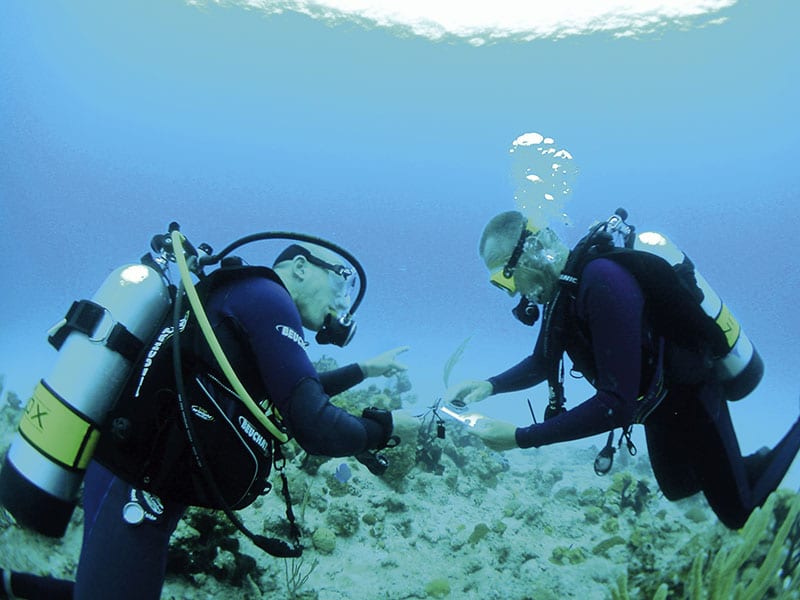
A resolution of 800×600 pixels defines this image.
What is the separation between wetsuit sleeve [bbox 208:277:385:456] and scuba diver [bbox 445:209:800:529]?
1419 millimetres

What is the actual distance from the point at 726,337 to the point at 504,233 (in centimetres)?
206

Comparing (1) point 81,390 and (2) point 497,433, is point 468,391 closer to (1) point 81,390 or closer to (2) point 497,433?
(2) point 497,433

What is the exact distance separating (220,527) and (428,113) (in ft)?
219

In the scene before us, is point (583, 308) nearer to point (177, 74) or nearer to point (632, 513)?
point (632, 513)

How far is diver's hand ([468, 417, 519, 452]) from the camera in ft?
11.9

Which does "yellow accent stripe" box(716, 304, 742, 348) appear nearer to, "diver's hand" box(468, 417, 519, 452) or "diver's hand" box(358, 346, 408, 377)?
"diver's hand" box(468, 417, 519, 452)

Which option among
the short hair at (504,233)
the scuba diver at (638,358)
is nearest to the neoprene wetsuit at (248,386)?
the scuba diver at (638,358)

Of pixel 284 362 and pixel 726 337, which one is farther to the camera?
pixel 726 337

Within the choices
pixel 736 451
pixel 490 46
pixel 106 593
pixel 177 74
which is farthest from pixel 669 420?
pixel 177 74

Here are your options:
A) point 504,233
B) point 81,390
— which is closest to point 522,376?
point 504,233

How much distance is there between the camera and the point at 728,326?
13.2ft

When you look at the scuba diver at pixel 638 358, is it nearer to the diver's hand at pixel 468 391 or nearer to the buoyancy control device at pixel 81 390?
the diver's hand at pixel 468 391

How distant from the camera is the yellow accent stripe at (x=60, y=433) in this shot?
8.79 feet

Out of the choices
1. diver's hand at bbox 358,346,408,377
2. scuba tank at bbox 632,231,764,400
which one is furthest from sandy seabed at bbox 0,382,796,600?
scuba tank at bbox 632,231,764,400
